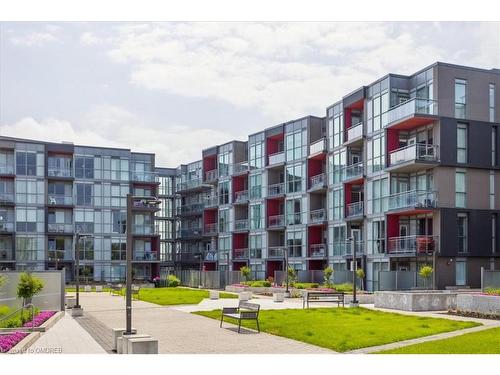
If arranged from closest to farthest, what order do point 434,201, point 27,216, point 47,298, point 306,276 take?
point 47,298, point 434,201, point 306,276, point 27,216

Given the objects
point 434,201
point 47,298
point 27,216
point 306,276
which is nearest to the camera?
point 47,298

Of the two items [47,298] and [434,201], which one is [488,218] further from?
[47,298]

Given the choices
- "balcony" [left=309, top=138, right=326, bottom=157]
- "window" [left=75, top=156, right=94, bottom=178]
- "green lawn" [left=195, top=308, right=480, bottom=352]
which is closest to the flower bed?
"green lawn" [left=195, top=308, right=480, bottom=352]

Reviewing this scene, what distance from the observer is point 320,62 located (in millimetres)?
23172

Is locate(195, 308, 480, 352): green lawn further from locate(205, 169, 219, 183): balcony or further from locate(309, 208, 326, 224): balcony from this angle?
locate(205, 169, 219, 183): balcony

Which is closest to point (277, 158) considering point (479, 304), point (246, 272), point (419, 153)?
point (246, 272)

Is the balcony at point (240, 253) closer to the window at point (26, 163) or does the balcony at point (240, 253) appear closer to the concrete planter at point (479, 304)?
the window at point (26, 163)

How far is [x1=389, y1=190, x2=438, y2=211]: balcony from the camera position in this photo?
130ft

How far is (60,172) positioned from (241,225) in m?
19.6

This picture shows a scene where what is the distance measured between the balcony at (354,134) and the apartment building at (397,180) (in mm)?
106

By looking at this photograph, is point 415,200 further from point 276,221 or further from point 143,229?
point 143,229

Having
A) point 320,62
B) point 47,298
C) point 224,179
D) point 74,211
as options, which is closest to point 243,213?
point 224,179

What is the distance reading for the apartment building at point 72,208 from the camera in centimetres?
6644

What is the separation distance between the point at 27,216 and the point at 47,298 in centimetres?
4116
